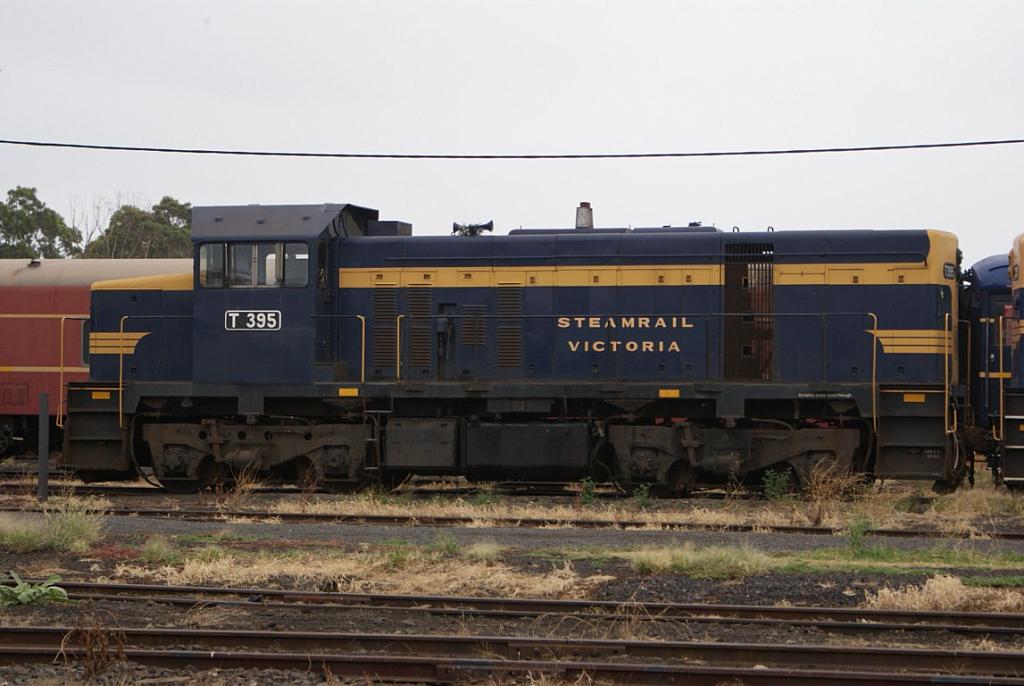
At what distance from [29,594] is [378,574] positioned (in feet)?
9.41

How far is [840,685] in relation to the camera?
6.38m

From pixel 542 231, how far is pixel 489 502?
159 inches

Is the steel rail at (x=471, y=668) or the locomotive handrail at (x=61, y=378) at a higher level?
the locomotive handrail at (x=61, y=378)

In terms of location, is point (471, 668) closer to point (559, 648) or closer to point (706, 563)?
point (559, 648)

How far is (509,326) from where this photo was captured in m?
15.5

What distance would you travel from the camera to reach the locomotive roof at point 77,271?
1977 cm

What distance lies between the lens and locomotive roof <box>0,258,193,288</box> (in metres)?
19.8

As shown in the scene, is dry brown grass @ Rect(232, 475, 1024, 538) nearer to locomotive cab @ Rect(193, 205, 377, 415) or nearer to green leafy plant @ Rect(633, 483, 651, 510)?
green leafy plant @ Rect(633, 483, 651, 510)

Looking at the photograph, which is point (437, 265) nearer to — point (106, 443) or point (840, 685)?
point (106, 443)

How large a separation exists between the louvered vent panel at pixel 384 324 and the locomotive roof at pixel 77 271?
5629mm

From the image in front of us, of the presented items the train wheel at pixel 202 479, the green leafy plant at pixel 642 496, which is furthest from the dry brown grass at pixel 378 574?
the train wheel at pixel 202 479

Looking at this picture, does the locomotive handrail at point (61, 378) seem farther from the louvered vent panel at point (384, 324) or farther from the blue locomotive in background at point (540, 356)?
the louvered vent panel at point (384, 324)

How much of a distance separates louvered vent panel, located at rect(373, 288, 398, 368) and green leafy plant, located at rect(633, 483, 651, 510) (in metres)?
4.01

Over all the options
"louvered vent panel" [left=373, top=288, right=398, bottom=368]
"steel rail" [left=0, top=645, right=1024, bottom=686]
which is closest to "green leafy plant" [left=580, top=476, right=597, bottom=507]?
"louvered vent panel" [left=373, top=288, right=398, bottom=368]
